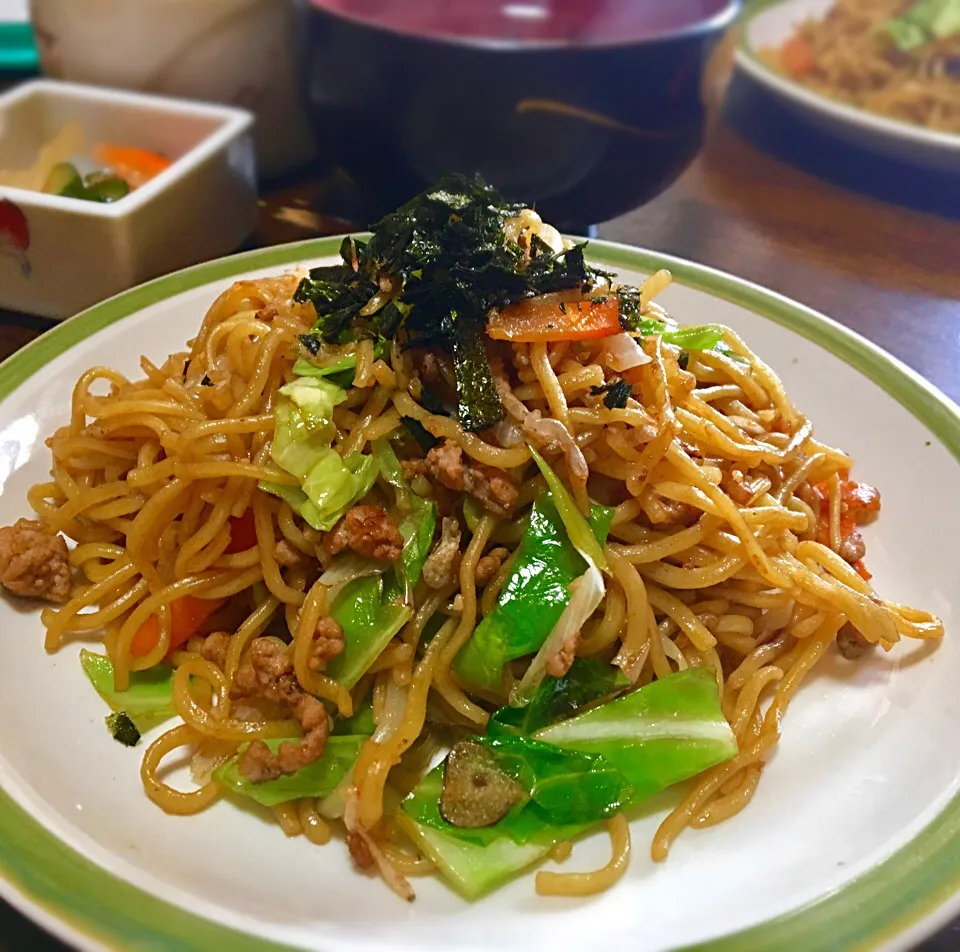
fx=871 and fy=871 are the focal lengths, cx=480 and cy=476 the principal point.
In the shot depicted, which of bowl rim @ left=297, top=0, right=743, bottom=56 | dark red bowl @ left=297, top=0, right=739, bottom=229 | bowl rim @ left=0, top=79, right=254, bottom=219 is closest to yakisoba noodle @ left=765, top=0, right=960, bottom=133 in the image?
dark red bowl @ left=297, top=0, right=739, bottom=229

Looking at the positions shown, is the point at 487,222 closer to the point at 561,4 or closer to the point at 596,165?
the point at 596,165

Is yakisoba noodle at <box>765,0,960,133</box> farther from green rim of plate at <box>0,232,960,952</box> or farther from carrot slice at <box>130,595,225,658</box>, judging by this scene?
carrot slice at <box>130,595,225,658</box>

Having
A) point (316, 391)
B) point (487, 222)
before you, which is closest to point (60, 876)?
point (316, 391)

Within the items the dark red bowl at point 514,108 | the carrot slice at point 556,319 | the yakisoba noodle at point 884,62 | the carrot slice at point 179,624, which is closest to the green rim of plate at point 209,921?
the carrot slice at point 179,624

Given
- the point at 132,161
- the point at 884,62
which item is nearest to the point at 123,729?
the point at 132,161

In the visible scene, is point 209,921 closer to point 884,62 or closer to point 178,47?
point 178,47
